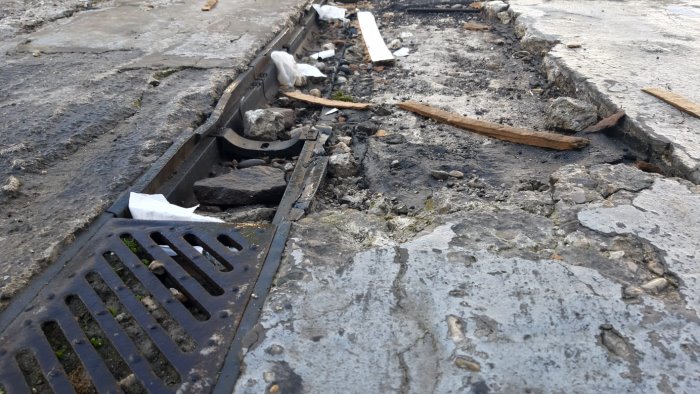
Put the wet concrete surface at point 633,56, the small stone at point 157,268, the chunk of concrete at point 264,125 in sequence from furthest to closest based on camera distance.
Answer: the chunk of concrete at point 264,125 → the wet concrete surface at point 633,56 → the small stone at point 157,268

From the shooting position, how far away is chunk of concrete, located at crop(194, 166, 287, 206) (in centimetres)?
277

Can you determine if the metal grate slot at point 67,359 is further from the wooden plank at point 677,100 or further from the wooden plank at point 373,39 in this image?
the wooden plank at point 373,39

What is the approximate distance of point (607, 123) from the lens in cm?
317

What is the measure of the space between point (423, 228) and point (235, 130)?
1.78 meters

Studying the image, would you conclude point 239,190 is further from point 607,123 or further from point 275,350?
point 607,123

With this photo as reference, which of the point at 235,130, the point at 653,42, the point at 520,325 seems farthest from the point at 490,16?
the point at 520,325

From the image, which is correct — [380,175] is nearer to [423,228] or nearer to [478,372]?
[423,228]

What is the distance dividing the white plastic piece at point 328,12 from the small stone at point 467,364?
5.46 m

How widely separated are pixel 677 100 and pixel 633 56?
1.08 metres

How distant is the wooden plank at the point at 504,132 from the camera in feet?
10.1

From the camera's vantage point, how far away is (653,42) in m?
4.59

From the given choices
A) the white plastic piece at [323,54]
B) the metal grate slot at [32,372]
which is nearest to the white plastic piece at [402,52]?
the white plastic piece at [323,54]

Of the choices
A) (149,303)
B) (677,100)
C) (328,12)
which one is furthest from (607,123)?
(328,12)

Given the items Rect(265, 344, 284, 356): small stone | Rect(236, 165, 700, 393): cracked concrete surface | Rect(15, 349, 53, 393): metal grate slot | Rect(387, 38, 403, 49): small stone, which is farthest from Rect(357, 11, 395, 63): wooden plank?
Rect(15, 349, 53, 393): metal grate slot
